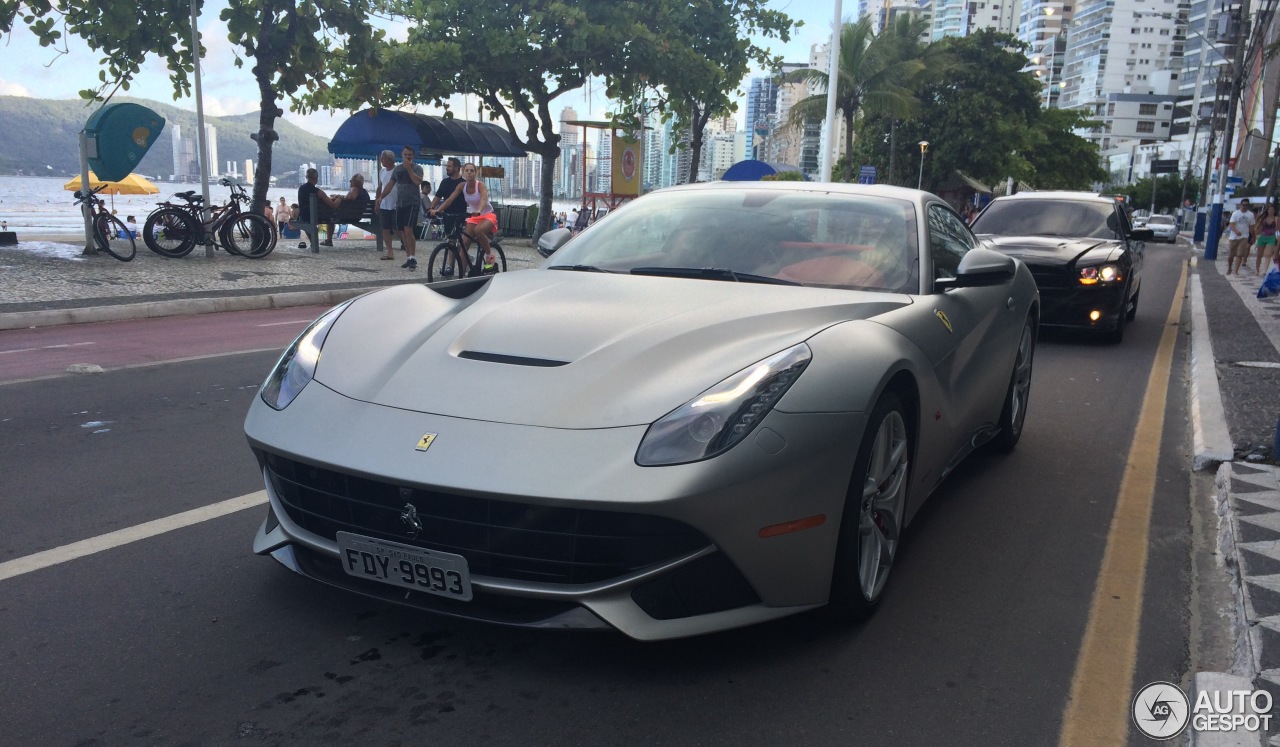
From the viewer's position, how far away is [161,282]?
1246 cm

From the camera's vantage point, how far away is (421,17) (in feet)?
73.5

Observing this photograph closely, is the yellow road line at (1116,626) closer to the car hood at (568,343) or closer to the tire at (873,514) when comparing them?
the tire at (873,514)

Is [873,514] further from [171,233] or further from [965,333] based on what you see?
[171,233]

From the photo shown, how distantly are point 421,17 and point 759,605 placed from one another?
22122 mm

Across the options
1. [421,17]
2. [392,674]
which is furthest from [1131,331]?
[421,17]

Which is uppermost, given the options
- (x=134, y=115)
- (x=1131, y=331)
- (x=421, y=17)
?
(x=421, y=17)

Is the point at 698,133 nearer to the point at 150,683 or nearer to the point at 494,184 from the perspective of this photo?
the point at 494,184

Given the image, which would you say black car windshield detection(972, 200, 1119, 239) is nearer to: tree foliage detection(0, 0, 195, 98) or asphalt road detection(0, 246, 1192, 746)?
asphalt road detection(0, 246, 1192, 746)

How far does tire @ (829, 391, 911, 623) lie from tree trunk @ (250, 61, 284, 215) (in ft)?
52.2

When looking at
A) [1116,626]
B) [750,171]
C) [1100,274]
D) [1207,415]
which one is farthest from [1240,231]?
[1116,626]

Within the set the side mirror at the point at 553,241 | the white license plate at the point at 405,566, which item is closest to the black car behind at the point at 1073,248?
the side mirror at the point at 553,241

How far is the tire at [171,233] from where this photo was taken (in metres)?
14.8

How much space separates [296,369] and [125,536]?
3.74 ft

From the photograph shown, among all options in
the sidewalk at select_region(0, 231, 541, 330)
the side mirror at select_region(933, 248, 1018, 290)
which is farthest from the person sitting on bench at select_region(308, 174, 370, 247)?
the side mirror at select_region(933, 248, 1018, 290)
